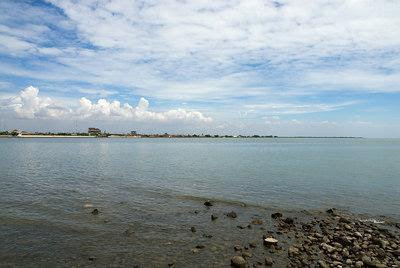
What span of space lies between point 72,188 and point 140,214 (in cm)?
1642

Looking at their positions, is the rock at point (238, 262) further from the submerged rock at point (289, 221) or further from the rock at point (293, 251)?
the submerged rock at point (289, 221)

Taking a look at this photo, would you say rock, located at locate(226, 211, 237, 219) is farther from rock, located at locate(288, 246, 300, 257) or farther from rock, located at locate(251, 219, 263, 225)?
rock, located at locate(288, 246, 300, 257)

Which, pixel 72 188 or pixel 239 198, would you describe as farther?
pixel 72 188

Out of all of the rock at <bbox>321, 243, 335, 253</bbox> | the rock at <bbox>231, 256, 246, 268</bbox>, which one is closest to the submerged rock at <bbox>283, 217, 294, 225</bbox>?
the rock at <bbox>321, 243, 335, 253</bbox>

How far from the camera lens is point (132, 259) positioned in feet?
65.5

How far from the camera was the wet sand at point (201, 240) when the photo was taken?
1959 centimetres

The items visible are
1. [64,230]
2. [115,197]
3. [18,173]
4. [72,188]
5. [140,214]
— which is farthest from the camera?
[18,173]

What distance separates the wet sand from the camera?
1959 cm

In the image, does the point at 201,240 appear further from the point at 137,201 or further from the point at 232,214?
the point at 137,201

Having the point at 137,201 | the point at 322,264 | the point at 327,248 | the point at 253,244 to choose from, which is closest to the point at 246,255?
the point at 253,244

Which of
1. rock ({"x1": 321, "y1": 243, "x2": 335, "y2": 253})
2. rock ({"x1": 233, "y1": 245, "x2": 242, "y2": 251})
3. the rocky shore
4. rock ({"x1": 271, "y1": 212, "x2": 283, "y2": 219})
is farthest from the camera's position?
rock ({"x1": 271, "y1": 212, "x2": 283, "y2": 219})

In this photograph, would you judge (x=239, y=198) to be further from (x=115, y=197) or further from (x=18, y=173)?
(x=18, y=173)

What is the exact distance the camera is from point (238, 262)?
63.0 ft

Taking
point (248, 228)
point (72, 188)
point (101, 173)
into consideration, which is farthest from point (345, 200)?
point (101, 173)
